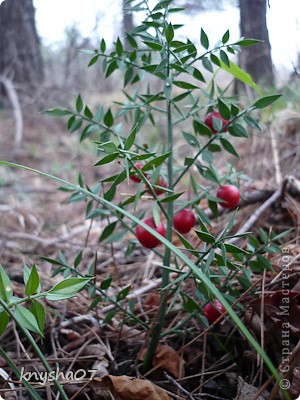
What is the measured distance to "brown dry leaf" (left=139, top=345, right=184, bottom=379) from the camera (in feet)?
2.73

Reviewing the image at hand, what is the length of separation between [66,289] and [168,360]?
1.13ft

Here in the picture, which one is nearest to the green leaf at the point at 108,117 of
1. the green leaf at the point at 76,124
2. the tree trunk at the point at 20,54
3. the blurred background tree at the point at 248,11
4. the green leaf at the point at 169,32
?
the green leaf at the point at 76,124

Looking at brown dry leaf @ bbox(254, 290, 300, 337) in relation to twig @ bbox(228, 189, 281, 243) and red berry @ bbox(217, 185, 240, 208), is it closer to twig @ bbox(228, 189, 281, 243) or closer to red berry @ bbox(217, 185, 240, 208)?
red berry @ bbox(217, 185, 240, 208)

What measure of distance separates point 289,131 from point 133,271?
1.07m

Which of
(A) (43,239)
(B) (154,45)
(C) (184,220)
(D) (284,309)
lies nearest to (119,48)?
(B) (154,45)

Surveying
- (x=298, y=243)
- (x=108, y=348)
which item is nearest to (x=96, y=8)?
(x=298, y=243)

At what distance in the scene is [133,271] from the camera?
1.36m

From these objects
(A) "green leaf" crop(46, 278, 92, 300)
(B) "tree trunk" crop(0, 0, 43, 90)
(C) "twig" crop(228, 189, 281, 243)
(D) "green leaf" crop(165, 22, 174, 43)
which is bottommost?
(C) "twig" crop(228, 189, 281, 243)

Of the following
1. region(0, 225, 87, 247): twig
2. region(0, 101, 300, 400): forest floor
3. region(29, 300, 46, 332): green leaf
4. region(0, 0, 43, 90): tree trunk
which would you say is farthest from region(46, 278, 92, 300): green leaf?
region(0, 0, 43, 90): tree trunk

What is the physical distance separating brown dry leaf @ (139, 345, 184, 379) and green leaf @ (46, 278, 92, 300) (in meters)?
0.32

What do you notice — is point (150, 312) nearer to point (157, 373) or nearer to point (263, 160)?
point (157, 373)

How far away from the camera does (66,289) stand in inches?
23.3

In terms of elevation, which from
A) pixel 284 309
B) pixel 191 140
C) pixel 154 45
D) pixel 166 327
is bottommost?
pixel 166 327

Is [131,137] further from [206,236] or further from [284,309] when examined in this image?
[284,309]
